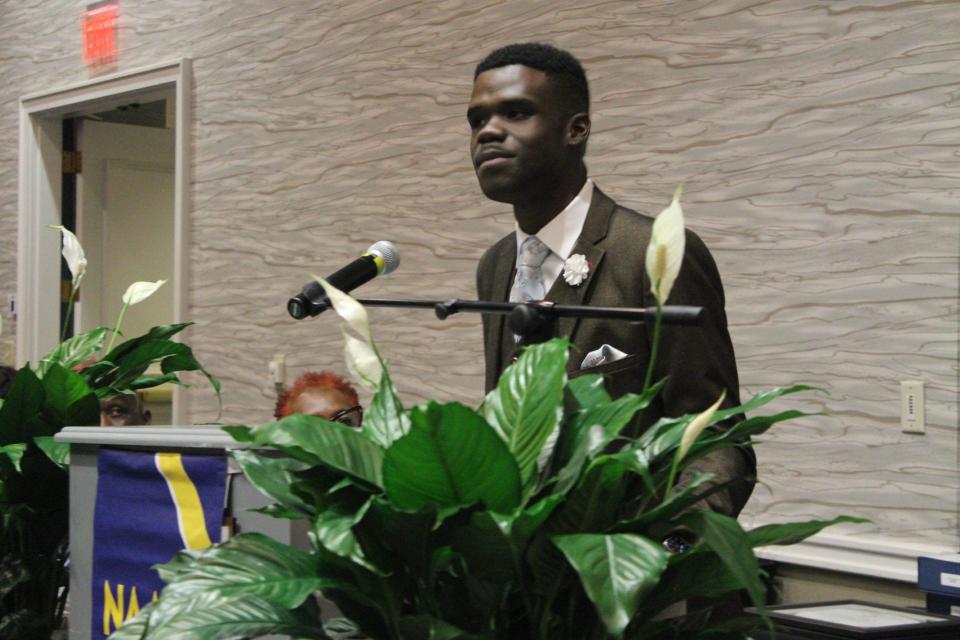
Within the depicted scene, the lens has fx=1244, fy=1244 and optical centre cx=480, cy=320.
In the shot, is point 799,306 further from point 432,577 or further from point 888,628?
point 432,577

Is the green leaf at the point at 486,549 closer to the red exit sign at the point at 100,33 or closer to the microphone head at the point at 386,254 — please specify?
the microphone head at the point at 386,254

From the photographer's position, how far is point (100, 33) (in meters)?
5.32

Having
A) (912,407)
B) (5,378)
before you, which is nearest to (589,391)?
(912,407)

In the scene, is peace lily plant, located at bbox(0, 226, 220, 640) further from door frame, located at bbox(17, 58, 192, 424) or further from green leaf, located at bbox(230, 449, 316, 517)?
door frame, located at bbox(17, 58, 192, 424)

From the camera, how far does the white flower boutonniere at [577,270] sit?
1.64 metres

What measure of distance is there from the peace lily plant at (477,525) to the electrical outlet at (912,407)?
1.86m

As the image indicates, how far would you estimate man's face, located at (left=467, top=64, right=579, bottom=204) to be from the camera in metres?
1.65

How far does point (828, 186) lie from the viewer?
2.91 meters

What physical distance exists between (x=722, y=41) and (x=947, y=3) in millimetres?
583

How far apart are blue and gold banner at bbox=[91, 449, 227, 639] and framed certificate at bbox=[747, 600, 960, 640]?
0.76m

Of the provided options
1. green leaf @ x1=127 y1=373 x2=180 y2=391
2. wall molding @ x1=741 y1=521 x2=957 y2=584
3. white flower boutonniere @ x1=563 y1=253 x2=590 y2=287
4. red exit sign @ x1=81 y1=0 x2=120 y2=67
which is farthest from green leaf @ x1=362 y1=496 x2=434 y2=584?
red exit sign @ x1=81 y1=0 x2=120 y2=67

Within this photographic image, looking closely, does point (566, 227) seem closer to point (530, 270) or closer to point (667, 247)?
point (530, 270)

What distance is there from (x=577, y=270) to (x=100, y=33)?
13.9 feet

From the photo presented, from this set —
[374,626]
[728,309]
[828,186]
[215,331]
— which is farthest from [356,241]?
[374,626]
